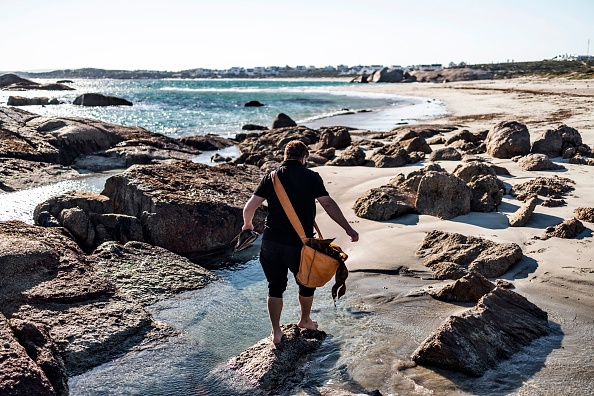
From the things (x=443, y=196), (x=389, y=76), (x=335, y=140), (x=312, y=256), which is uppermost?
(x=389, y=76)

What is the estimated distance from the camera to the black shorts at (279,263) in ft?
15.8

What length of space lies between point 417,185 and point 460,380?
5.40 meters

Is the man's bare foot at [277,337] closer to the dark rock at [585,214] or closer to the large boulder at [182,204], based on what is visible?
the large boulder at [182,204]

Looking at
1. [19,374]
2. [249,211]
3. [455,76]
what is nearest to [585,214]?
[249,211]

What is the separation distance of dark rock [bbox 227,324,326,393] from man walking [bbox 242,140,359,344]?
117 millimetres

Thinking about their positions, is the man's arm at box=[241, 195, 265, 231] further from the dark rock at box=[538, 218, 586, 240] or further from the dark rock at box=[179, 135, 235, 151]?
the dark rock at box=[179, 135, 235, 151]

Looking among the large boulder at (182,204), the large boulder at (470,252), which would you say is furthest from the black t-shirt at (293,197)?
the large boulder at (182,204)

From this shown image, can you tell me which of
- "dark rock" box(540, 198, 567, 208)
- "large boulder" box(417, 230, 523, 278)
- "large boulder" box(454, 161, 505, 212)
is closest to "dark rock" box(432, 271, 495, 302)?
"large boulder" box(417, 230, 523, 278)

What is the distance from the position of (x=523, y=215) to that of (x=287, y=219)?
168 inches

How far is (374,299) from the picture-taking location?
593 centimetres

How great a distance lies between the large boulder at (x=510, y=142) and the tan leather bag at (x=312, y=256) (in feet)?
30.2

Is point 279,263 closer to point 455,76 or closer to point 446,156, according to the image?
point 446,156

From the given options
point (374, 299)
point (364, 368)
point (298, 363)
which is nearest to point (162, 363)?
point (298, 363)

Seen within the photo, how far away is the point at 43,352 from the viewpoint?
3758 millimetres
